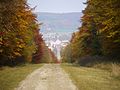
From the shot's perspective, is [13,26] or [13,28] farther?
[13,26]

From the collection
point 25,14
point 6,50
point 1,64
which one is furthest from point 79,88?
point 1,64

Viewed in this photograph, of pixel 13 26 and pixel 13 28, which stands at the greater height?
pixel 13 26

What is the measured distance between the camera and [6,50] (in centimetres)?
4019

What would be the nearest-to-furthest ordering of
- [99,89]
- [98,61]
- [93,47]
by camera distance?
1. [99,89]
2. [98,61]
3. [93,47]

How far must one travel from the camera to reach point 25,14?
141 ft

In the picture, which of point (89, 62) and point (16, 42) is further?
point (89, 62)

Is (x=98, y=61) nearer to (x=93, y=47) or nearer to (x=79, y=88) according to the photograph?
(x=93, y=47)

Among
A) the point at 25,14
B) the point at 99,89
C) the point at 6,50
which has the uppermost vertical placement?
the point at 25,14

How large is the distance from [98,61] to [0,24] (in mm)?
25153

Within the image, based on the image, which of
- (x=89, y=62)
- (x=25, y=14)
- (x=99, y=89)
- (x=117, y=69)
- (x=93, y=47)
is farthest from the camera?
(x=93, y=47)

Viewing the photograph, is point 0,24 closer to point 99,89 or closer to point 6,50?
point 99,89

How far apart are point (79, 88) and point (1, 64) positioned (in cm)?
2903

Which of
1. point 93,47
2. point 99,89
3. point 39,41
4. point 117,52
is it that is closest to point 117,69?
point 99,89

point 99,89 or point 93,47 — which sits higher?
point 93,47
